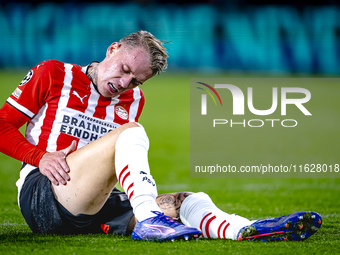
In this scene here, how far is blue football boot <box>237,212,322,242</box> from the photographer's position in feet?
6.77

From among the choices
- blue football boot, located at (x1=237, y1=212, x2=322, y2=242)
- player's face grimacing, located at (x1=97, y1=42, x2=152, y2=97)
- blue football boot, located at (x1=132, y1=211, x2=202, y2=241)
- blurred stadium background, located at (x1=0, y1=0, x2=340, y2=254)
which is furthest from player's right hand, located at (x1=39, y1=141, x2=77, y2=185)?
blurred stadium background, located at (x1=0, y1=0, x2=340, y2=254)

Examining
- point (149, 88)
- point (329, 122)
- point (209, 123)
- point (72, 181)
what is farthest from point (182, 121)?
point (72, 181)

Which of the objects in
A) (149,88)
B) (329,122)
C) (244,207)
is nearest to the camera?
(244,207)

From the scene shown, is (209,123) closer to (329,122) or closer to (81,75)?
(329,122)

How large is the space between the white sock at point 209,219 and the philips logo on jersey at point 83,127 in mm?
677

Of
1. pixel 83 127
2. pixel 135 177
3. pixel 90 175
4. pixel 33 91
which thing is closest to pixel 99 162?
pixel 90 175

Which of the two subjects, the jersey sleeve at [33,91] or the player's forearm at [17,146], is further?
the jersey sleeve at [33,91]

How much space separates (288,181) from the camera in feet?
17.5

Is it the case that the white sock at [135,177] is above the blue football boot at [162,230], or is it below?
above

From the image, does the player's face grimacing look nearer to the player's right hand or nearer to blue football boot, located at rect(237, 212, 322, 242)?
the player's right hand

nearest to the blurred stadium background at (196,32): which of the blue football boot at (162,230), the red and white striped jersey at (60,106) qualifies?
the red and white striped jersey at (60,106)

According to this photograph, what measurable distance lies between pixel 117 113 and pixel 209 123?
26.4ft

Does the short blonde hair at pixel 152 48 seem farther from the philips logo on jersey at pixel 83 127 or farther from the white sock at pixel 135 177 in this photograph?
the white sock at pixel 135 177

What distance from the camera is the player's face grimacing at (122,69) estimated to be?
97.0 inches
